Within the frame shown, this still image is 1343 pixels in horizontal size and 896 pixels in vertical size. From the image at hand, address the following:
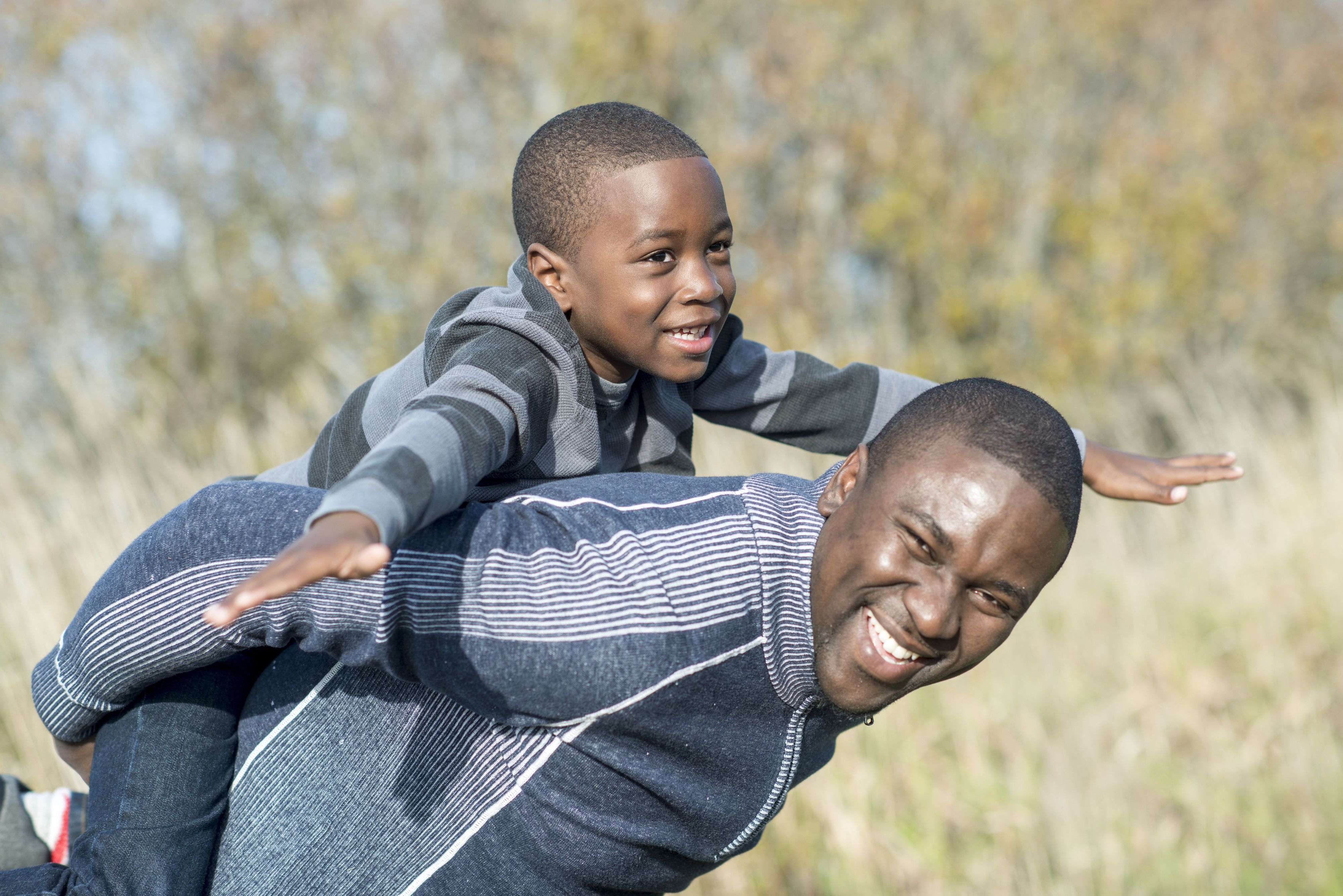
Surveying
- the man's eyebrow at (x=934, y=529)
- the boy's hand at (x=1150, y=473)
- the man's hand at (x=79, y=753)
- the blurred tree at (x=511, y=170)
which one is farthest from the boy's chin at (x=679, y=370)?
the blurred tree at (x=511, y=170)

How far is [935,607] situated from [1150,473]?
89 cm

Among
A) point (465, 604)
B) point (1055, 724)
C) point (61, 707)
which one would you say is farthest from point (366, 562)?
point (1055, 724)

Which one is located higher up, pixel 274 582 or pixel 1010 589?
pixel 274 582

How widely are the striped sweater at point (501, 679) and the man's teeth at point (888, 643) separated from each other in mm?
91

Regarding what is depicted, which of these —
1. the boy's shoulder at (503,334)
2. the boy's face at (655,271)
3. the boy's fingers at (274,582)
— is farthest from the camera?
the boy's face at (655,271)

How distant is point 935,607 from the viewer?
1.63 metres

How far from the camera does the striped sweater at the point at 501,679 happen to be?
4.95 ft

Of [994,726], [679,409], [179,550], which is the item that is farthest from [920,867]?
[179,550]

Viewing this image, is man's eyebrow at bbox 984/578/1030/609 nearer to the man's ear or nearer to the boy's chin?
the man's ear

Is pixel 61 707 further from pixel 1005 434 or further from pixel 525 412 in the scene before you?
pixel 1005 434

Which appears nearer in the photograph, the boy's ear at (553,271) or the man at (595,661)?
the man at (595,661)

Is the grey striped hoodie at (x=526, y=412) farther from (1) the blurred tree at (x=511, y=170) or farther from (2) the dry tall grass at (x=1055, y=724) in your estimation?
(1) the blurred tree at (x=511, y=170)

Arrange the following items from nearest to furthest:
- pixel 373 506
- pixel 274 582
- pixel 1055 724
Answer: pixel 274 582, pixel 373 506, pixel 1055 724

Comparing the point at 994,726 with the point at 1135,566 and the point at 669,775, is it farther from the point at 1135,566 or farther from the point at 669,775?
the point at 669,775
